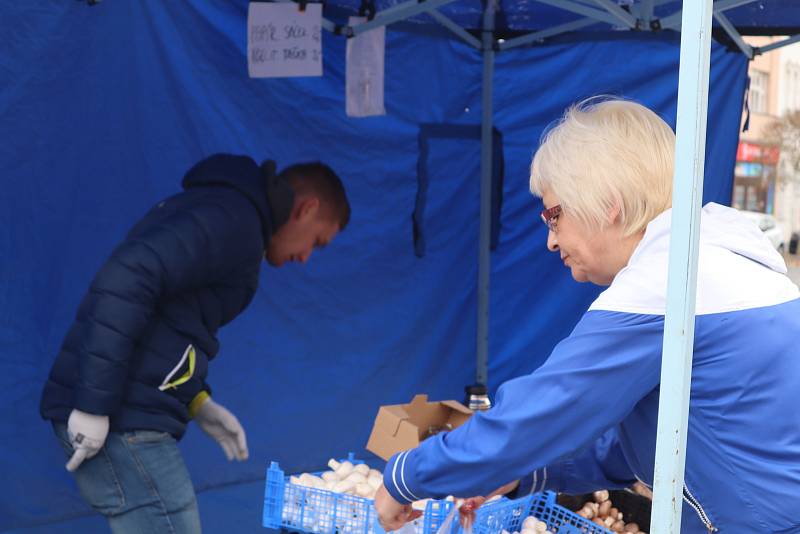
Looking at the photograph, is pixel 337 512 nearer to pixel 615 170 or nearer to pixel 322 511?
pixel 322 511

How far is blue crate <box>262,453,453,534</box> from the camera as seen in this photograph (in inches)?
97.4

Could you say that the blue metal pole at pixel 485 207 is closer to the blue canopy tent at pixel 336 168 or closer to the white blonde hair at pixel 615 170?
the blue canopy tent at pixel 336 168

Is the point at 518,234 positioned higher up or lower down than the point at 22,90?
lower down

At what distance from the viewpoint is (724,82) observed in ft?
16.4

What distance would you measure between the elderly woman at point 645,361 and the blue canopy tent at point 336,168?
2345 mm

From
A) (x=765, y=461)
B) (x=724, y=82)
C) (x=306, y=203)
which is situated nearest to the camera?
(x=765, y=461)

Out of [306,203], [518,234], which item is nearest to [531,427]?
[306,203]

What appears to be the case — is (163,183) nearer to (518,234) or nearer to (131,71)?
(131,71)

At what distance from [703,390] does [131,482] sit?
1513 mm

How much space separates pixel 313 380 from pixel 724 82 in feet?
8.79

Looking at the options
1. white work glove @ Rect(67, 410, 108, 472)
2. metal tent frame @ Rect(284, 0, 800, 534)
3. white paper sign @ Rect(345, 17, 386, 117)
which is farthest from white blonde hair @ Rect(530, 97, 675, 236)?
white paper sign @ Rect(345, 17, 386, 117)

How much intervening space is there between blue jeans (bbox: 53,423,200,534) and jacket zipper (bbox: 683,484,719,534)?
1394 mm

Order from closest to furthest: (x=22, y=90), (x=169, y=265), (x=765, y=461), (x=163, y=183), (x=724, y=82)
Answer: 1. (x=765, y=461)
2. (x=169, y=265)
3. (x=22, y=90)
4. (x=163, y=183)
5. (x=724, y=82)

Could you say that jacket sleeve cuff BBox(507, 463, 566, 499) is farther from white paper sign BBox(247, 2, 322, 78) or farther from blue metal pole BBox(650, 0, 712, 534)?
white paper sign BBox(247, 2, 322, 78)
